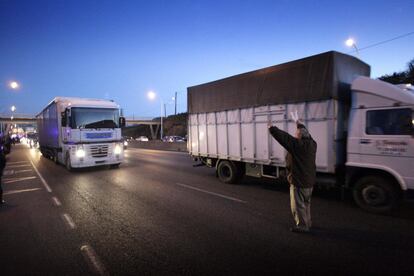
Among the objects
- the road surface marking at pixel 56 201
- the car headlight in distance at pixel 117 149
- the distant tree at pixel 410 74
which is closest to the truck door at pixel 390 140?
the road surface marking at pixel 56 201

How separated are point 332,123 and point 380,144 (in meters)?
1.15

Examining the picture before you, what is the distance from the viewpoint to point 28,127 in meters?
162

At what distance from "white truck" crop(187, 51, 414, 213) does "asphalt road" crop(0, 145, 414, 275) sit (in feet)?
2.44

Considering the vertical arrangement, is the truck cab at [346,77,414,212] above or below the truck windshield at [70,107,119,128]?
below

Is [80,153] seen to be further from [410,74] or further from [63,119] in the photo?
[410,74]

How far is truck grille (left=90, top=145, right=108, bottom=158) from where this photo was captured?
14188 millimetres

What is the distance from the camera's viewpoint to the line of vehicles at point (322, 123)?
6281mm

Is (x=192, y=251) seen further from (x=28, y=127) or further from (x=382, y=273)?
(x=28, y=127)

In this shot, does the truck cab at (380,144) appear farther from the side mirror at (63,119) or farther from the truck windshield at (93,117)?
the side mirror at (63,119)

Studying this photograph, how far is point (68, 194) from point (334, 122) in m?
8.01

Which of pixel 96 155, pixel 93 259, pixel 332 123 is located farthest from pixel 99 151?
pixel 332 123

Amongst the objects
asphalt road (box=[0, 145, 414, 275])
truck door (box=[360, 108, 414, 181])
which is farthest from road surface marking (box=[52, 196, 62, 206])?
truck door (box=[360, 108, 414, 181])

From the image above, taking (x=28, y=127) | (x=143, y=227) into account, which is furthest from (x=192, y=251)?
(x=28, y=127)

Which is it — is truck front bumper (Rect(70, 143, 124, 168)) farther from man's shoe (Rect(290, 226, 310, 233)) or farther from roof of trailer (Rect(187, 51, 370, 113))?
man's shoe (Rect(290, 226, 310, 233))
